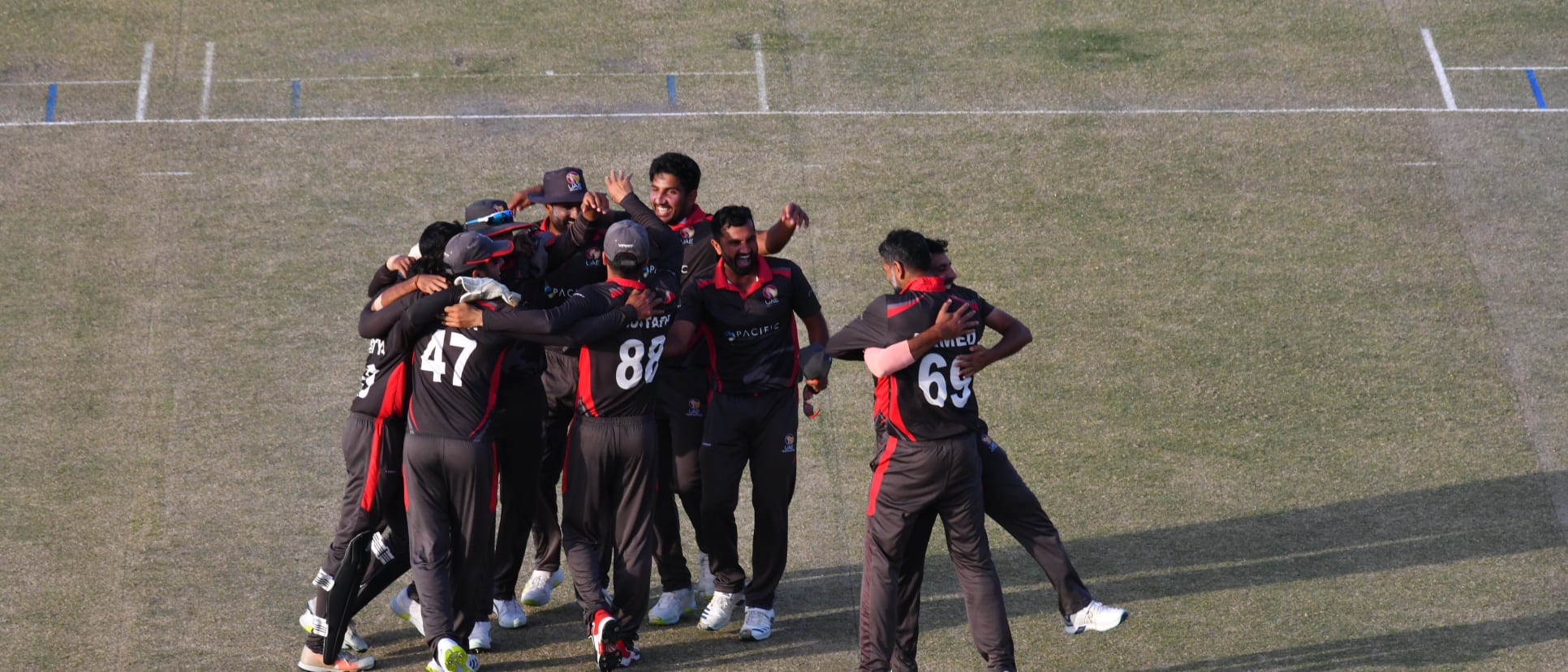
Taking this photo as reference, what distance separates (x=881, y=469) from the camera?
7289 mm

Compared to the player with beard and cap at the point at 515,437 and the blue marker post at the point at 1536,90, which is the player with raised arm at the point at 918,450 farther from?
the blue marker post at the point at 1536,90

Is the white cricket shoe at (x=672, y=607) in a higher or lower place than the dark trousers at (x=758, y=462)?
lower

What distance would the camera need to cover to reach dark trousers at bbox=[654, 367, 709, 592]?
26.2 feet

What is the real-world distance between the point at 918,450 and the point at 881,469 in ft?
0.77

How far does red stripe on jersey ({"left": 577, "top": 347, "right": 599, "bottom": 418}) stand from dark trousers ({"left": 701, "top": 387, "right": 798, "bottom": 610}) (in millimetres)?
737

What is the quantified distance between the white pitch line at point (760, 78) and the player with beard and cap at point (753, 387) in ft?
Result: 19.1

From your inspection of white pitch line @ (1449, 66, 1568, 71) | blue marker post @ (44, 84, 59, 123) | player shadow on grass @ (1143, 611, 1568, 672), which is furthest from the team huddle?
white pitch line @ (1449, 66, 1568, 71)

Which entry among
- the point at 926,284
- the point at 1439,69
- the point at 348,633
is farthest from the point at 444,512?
the point at 1439,69

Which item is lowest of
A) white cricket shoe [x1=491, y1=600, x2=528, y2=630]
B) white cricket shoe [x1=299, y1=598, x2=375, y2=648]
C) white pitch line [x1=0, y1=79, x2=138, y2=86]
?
white cricket shoe [x1=491, y1=600, x2=528, y2=630]

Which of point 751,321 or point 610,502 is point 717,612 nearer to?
point 610,502

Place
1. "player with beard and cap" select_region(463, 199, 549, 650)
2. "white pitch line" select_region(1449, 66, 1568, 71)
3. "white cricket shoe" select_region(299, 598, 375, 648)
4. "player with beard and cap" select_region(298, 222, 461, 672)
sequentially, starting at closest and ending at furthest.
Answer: "player with beard and cap" select_region(298, 222, 461, 672)
"player with beard and cap" select_region(463, 199, 549, 650)
"white cricket shoe" select_region(299, 598, 375, 648)
"white pitch line" select_region(1449, 66, 1568, 71)

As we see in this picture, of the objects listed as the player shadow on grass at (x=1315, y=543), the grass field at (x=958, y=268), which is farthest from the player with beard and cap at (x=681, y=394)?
the player shadow on grass at (x=1315, y=543)

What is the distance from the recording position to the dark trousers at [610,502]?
7438 mm

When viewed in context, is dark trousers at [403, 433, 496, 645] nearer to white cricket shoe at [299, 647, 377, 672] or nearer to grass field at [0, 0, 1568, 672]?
white cricket shoe at [299, 647, 377, 672]
